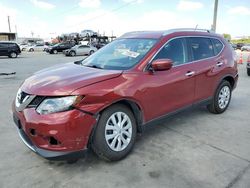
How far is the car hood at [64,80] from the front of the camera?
263 centimetres

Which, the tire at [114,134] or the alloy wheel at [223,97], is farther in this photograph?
the alloy wheel at [223,97]

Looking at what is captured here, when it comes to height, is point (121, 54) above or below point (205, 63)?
above

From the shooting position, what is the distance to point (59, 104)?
2.57 m

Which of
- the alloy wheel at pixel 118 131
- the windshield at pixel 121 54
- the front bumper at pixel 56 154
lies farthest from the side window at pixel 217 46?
the front bumper at pixel 56 154

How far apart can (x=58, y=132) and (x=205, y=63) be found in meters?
2.93

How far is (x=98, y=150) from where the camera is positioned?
2.87 meters

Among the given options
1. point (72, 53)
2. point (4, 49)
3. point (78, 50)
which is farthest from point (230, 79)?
point (78, 50)

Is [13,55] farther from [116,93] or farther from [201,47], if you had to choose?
[116,93]

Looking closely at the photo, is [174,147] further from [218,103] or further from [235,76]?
[235,76]

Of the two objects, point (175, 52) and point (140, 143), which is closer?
point (140, 143)

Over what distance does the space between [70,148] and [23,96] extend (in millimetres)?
902

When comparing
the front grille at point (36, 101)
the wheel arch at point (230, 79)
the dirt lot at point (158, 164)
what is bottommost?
the dirt lot at point (158, 164)

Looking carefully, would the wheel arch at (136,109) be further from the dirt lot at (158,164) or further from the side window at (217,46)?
the side window at (217,46)

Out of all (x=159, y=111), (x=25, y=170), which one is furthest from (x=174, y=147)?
(x=25, y=170)
